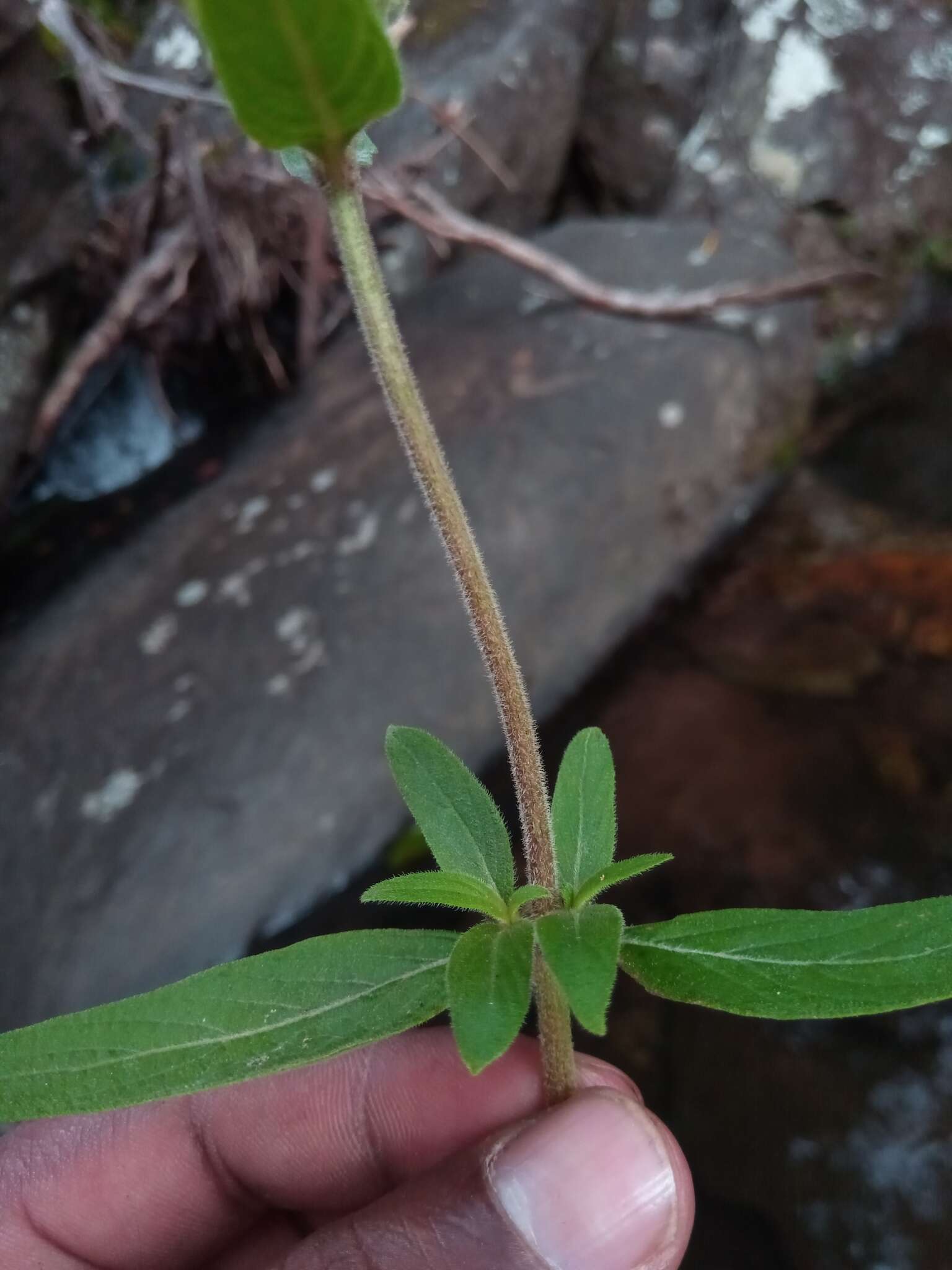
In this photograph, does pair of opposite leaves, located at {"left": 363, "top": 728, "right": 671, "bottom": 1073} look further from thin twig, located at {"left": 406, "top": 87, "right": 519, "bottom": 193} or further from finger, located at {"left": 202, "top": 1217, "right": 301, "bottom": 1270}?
thin twig, located at {"left": 406, "top": 87, "right": 519, "bottom": 193}

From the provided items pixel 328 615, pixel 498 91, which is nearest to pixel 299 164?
pixel 328 615

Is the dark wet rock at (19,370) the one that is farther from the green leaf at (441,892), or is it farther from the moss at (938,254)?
the moss at (938,254)

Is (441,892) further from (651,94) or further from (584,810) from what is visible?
(651,94)

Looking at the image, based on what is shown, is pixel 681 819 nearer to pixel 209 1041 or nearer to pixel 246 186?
pixel 209 1041

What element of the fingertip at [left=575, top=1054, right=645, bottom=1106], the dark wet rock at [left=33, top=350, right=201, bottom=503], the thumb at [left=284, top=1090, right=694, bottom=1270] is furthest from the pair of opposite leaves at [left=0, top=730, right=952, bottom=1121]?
the dark wet rock at [left=33, top=350, right=201, bottom=503]

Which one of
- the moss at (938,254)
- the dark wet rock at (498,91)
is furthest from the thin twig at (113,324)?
the moss at (938,254)

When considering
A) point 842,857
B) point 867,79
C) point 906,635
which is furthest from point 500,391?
point 867,79
